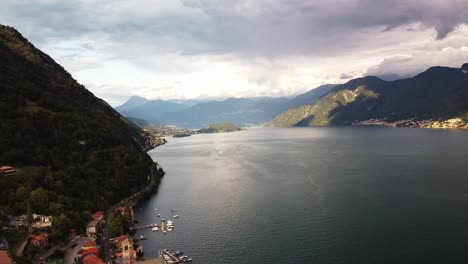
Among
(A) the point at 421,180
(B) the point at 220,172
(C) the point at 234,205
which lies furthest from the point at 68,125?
(A) the point at 421,180

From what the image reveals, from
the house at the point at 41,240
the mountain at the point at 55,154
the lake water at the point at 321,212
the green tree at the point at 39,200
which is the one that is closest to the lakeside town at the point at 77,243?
the house at the point at 41,240

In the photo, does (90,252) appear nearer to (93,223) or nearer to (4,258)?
(93,223)

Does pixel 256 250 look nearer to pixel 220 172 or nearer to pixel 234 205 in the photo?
pixel 234 205

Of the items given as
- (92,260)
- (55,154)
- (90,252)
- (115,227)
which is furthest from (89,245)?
(55,154)

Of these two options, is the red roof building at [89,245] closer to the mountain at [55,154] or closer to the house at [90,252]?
the house at [90,252]

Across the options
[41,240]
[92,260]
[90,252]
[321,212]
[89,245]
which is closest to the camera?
[92,260]

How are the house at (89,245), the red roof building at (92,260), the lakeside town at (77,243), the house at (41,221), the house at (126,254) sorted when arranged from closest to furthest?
the red roof building at (92,260) < the lakeside town at (77,243) < the house at (126,254) < the house at (89,245) < the house at (41,221)
